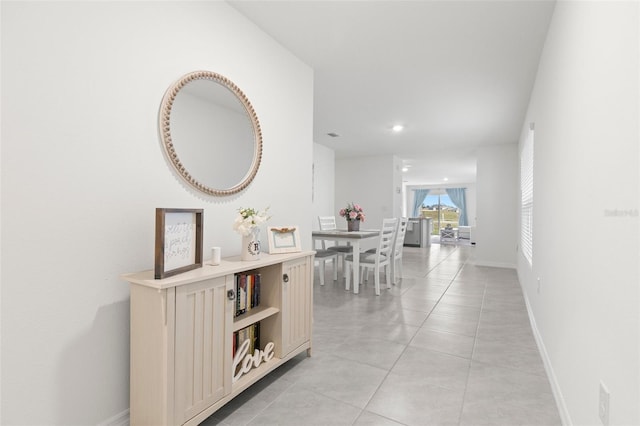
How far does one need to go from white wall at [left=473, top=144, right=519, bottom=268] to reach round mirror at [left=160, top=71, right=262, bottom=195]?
535cm

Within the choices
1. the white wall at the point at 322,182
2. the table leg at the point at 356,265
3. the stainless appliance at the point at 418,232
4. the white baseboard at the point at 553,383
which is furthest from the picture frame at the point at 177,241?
the stainless appliance at the point at 418,232

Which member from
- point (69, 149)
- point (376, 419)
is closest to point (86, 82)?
point (69, 149)

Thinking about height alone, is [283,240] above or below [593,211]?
below

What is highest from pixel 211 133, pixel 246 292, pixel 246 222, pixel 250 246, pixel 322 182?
pixel 322 182

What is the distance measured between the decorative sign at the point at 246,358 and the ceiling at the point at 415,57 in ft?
7.10

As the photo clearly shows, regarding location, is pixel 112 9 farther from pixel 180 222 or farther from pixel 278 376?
pixel 278 376

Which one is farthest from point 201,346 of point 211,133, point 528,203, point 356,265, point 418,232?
point 418,232

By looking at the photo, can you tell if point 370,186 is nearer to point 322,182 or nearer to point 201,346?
point 322,182

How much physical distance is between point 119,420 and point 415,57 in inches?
123

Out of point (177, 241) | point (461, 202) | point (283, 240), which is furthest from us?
point (461, 202)

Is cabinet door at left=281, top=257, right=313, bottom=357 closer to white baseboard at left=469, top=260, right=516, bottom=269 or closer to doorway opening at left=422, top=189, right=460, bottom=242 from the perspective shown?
white baseboard at left=469, top=260, right=516, bottom=269

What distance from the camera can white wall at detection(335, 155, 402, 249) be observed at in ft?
23.5

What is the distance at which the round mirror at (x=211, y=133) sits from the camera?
5.52 ft

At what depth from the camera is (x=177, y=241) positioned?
4.71 feet
